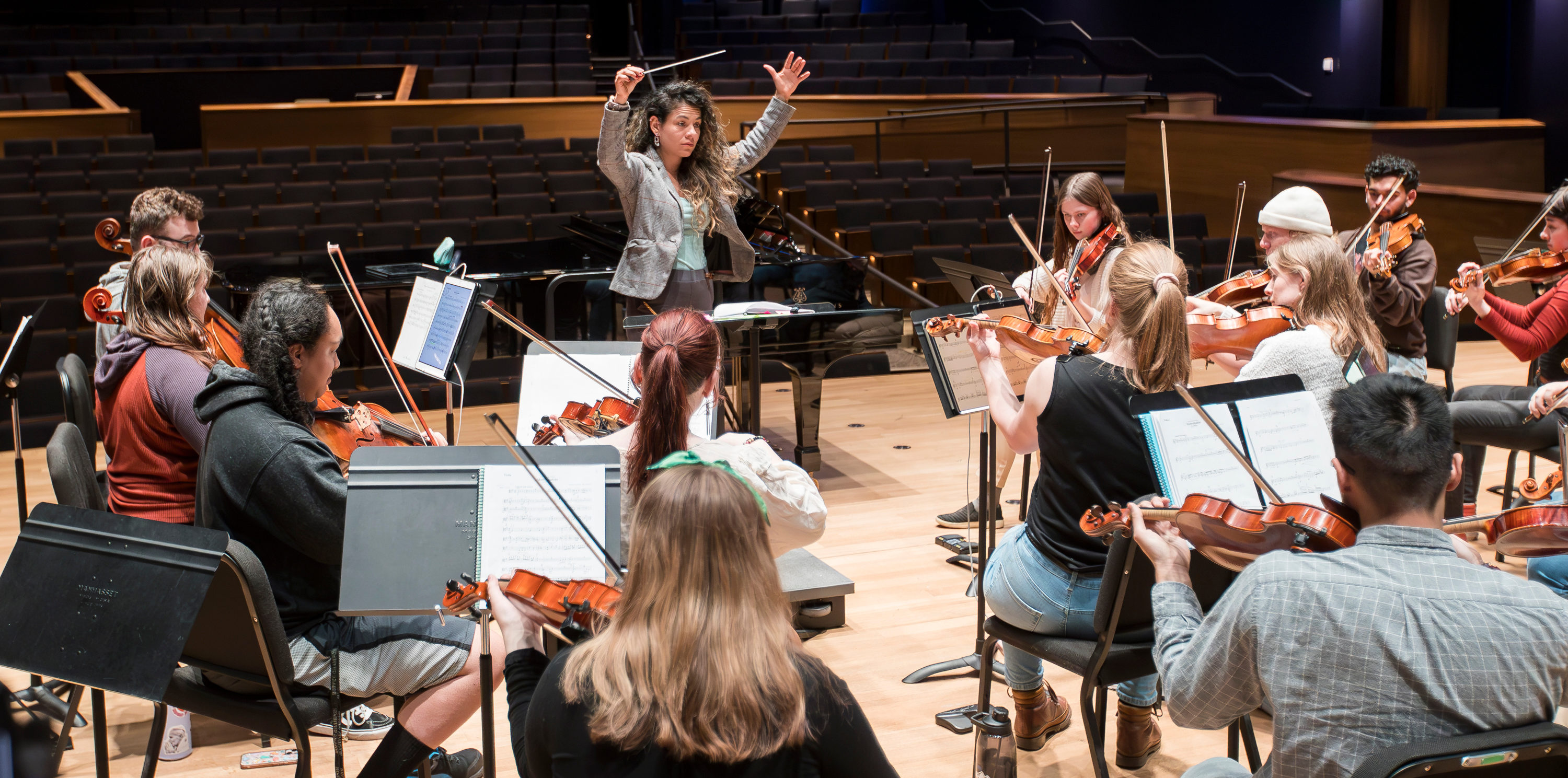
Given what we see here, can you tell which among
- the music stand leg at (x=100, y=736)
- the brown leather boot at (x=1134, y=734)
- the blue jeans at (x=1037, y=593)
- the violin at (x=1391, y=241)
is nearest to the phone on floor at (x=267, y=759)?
the music stand leg at (x=100, y=736)

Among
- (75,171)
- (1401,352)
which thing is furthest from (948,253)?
(75,171)

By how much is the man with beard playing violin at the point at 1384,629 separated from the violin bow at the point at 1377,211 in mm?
2810

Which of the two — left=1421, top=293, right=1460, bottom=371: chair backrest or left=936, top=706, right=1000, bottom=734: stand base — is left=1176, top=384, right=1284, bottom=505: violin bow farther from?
left=1421, top=293, right=1460, bottom=371: chair backrest

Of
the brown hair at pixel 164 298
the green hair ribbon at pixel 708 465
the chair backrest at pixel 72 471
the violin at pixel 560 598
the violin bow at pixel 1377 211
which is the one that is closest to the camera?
the green hair ribbon at pixel 708 465

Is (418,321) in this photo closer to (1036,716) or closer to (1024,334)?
(1024,334)

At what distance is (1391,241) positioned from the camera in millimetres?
4121

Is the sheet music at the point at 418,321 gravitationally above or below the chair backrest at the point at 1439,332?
above

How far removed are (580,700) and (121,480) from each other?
6.62ft

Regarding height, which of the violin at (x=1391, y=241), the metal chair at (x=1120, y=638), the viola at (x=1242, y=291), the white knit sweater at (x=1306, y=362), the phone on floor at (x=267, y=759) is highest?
the violin at (x=1391, y=241)

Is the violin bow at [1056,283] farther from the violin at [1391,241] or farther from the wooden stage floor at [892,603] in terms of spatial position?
the violin at [1391,241]

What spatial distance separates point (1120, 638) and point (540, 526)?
1.14 metres

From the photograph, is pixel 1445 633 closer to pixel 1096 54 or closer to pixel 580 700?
pixel 580 700

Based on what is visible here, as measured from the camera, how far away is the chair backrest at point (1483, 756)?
4.34 ft

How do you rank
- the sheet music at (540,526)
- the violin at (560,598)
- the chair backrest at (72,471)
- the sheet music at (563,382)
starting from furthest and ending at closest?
the sheet music at (563,382), the chair backrest at (72,471), the sheet music at (540,526), the violin at (560,598)
